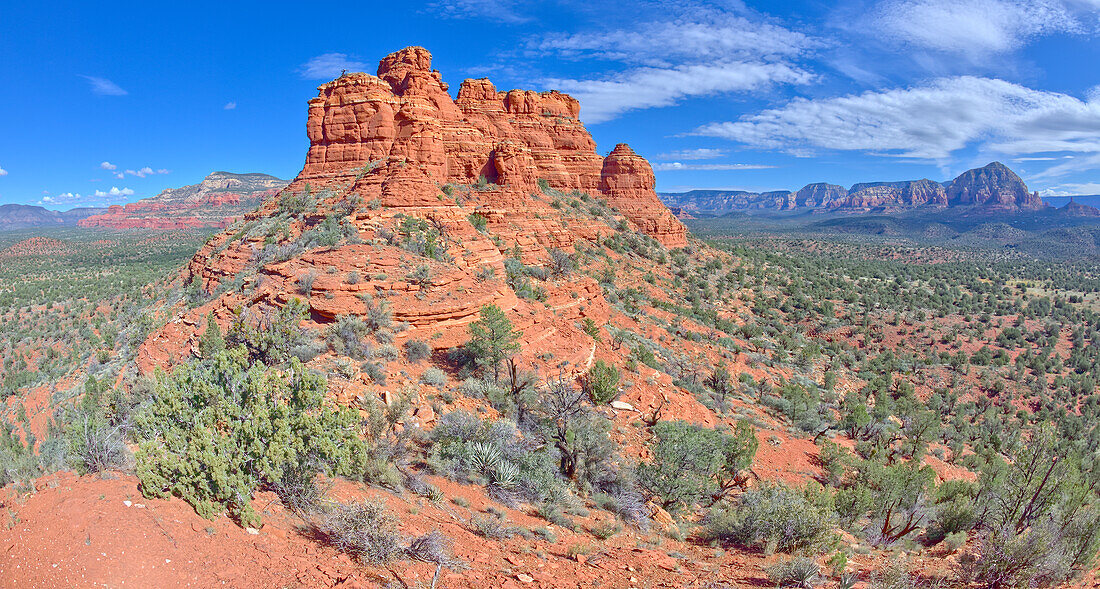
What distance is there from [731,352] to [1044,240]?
15781 centimetres

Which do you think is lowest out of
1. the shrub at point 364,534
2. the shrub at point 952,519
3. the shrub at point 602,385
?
the shrub at point 952,519

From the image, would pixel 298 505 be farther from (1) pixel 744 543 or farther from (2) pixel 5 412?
(2) pixel 5 412

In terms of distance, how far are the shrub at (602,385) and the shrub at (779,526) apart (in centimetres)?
518

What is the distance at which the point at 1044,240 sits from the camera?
12619 centimetres

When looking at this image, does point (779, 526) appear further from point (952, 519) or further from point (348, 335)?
point (348, 335)

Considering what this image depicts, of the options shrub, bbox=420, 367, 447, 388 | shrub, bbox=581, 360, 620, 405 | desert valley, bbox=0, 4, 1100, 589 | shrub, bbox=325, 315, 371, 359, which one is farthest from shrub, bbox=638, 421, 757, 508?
shrub, bbox=325, 315, 371, 359

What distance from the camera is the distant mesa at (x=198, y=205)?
138 m

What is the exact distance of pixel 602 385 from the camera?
46.4ft

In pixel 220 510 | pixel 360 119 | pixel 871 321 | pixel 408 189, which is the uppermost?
pixel 360 119

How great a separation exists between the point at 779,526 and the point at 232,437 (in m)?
9.09

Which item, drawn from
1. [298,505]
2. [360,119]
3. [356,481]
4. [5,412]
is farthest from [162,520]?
[360,119]

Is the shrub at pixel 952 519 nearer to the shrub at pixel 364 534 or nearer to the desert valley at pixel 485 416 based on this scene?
the desert valley at pixel 485 416

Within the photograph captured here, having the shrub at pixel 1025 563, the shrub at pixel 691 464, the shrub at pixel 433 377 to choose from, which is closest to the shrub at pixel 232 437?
the shrub at pixel 433 377

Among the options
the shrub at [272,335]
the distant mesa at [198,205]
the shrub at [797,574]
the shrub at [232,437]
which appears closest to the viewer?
the shrub at [232,437]
